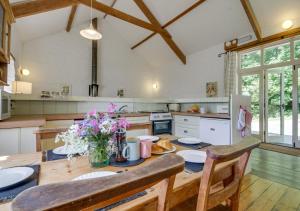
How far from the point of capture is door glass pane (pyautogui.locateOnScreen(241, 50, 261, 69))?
4.29 meters

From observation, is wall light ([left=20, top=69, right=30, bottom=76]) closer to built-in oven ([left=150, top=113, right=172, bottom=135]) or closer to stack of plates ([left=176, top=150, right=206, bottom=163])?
built-in oven ([left=150, top=113, right=172, bottom=135])

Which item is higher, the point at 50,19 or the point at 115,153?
the point at 50,19

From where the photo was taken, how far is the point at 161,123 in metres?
3.59

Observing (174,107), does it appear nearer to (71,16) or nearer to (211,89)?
(211,89)

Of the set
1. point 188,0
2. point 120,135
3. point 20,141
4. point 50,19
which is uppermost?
point 188,0

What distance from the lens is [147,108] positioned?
4.20 metres

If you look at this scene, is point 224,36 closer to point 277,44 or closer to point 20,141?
point 277,44

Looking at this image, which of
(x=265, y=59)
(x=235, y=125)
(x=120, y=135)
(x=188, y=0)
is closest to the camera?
(x=120, y=135)

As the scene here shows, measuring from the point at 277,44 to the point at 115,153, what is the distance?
15.0ft

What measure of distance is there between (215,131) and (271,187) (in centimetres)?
101

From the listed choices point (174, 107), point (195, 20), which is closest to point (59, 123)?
point (174, 107)

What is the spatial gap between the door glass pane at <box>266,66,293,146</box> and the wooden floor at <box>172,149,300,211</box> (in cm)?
102

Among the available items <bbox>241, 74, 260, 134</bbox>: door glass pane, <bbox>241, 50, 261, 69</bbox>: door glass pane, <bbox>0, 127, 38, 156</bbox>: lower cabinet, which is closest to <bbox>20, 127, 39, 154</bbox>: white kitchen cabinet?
<bbox>0, 127, 38, 156</bbox>: lower cabinet

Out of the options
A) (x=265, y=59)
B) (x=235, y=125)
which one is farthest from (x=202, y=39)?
(x=235, y=125)
